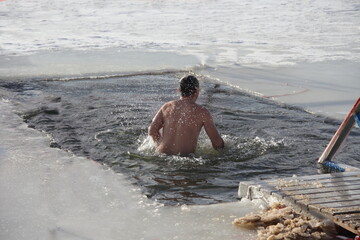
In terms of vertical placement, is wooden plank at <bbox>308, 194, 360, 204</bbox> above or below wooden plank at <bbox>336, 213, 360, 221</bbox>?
above

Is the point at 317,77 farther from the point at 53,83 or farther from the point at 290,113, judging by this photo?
the point at 53,83

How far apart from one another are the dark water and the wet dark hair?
66cm

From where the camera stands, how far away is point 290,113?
8.61 meters

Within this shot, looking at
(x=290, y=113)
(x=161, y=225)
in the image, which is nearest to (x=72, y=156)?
(x=161, y=225)

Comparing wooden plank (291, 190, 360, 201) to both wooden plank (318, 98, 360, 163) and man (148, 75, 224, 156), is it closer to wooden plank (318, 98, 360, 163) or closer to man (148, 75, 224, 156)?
wooden plank (318, 98, 360, 163)

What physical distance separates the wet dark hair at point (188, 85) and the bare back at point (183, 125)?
8 centimetres

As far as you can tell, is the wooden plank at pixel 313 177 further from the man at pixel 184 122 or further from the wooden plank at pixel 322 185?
the man at pixel 184 122

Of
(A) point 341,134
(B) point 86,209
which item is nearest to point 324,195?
(A) point 341,134

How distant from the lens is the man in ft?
21.6

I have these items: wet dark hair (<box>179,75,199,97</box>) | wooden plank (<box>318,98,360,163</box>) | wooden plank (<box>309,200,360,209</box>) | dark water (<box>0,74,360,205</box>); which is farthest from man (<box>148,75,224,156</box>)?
wooden plank (<box>309,200,360,209</box>)

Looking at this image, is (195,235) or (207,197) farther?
(207,197)

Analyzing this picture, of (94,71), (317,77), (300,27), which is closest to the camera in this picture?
(317,77)

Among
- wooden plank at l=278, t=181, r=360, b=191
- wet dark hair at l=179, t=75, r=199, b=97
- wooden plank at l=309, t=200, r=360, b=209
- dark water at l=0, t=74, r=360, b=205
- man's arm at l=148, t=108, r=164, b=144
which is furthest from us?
man's arm at l=148, t=108, r=164, b=144

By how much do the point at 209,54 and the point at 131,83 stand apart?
2.63 metres
